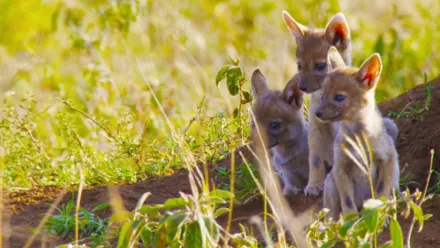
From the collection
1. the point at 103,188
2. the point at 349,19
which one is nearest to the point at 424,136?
the point at 103,188

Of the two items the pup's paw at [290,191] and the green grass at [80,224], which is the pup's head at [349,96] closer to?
the pup's paw at [290,191]

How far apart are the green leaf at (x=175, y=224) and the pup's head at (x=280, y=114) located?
295 cm

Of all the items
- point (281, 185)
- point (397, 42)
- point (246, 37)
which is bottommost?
point (281, 185)

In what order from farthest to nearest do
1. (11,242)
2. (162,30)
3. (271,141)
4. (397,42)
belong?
(162,30) → (397,42) → (271,141) → (11,242)

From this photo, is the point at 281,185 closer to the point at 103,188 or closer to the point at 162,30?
the point at 103,188

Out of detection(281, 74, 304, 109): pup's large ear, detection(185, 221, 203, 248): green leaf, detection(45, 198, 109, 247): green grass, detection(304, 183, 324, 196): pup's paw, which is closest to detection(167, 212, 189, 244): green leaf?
detection(185, 221, 203, 248): green leaf

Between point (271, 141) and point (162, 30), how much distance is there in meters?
4.26

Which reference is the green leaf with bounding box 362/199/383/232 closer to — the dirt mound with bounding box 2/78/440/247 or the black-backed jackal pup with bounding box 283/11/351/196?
the dirt mound with bounding box 2/78/440/247

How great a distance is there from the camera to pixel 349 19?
10.9 metres

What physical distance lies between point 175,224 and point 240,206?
2568 mm

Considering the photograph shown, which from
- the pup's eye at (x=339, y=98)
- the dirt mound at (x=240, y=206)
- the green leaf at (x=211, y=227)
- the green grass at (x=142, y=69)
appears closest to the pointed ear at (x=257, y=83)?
the green grass at (x=142, y=69)

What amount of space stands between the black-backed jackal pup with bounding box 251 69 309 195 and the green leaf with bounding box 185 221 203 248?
2958 millimetres

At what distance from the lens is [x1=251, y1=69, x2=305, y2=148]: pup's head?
24.5ft

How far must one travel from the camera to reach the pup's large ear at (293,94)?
754 cm
